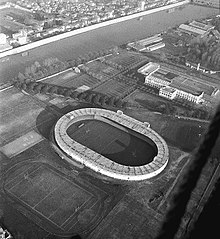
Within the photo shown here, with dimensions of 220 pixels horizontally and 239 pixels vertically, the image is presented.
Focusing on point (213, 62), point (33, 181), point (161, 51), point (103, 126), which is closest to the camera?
point (33, 181)

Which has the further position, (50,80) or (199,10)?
(199,10)

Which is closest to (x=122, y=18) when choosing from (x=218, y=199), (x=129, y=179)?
(x=129, y=179)

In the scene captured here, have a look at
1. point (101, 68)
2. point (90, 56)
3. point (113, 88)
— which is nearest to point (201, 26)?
point (90, 56)

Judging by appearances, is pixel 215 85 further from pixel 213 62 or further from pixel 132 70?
pixel 132 70

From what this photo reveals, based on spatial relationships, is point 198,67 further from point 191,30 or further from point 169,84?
point 191,30

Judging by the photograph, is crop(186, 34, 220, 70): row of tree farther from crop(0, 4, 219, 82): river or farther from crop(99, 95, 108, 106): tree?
crop(99, 95, 108, 106): tree

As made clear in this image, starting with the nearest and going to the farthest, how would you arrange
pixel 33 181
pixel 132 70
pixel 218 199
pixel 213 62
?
pixel 218 199 → pixel 33 181 → pixel 132 70 → pixel 213 62

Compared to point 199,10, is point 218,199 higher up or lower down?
higher up
